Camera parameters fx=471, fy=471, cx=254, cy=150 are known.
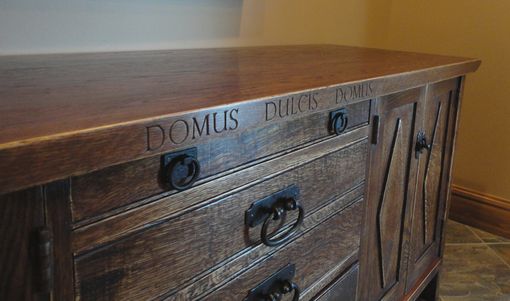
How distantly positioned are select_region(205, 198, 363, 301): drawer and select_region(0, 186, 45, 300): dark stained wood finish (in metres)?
0.28

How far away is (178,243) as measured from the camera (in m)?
0.60

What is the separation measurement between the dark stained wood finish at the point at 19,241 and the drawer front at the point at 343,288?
61 cm

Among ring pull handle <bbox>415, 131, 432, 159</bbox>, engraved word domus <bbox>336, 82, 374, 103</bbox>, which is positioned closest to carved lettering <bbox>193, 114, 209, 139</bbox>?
engraved word domus <bbox>336, 82, 374, 103</bbox>

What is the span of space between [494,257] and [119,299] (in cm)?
188

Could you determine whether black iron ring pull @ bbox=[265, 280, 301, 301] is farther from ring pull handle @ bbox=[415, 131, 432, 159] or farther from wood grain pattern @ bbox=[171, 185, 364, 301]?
ring pull handle @ bbox=[415, 131, 432, 159]

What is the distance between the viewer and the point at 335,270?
3.18 feet

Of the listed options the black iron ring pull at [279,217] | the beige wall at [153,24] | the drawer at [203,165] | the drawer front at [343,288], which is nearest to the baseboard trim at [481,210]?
the beige wall at [153,24]

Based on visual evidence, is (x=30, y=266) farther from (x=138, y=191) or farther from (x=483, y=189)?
(x=483, y=189)

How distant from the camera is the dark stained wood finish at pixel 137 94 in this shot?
409mm

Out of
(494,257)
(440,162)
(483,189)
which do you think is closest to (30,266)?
(440,162)

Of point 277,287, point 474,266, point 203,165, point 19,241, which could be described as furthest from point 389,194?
point 474,266

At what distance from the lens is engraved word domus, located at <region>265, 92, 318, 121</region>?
637 mm

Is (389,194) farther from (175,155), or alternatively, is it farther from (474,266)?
(474,266)

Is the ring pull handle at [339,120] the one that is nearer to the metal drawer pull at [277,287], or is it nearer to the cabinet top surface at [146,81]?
the cabinet top surface at [146,81]
